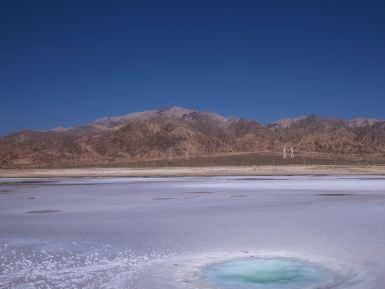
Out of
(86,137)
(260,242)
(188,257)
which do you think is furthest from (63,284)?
(86,137)

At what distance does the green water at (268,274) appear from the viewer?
24.7 feet

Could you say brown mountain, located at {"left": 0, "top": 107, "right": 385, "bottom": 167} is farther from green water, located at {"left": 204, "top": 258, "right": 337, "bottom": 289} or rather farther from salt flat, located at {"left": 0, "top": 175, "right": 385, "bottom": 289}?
green water, located at {"left": 204, "top": 258, "right": 337, "bottom": 289}

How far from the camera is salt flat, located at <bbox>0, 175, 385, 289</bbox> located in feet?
26.0

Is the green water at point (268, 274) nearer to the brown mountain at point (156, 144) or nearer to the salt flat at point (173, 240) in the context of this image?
the salt flat at point (173, 240)

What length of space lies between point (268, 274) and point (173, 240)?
3158mm

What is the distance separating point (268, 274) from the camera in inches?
321

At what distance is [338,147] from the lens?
97.1m

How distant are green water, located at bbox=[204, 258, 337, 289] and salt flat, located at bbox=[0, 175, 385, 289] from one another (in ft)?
0.86

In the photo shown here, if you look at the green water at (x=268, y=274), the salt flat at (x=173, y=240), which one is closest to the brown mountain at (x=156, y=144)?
the salt flat at (x=173, y=240)

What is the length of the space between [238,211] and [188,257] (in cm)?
664

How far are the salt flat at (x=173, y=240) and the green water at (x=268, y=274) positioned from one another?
26 centimetres

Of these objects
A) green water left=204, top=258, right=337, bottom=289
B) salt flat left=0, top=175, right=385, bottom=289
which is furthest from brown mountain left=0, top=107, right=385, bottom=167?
green water left=204, top=258, right=337, bottom=289

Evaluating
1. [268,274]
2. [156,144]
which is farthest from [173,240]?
[156,144]

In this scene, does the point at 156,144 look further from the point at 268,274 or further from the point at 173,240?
the point at 268,274
